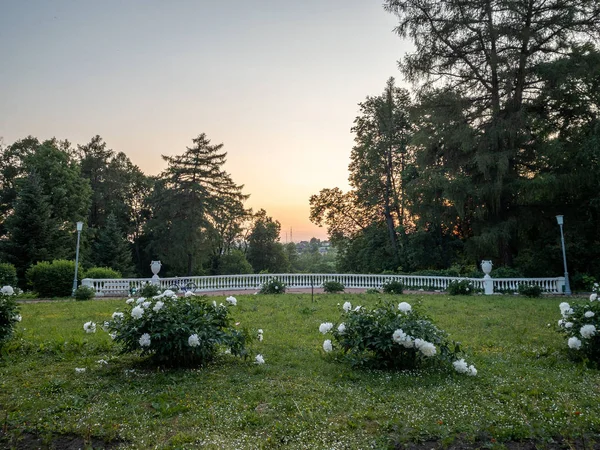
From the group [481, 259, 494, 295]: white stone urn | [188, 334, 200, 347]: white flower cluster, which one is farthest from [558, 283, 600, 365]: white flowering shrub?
[481, 259, 494, 295]: white stone urn

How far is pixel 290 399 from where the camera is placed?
12.7ft

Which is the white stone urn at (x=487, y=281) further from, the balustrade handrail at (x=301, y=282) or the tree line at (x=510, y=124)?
the tree line at (x=510, y=124)

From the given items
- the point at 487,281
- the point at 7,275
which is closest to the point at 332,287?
the point at 487,281

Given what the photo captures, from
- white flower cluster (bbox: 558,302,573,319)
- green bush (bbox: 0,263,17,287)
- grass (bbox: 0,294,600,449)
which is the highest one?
Result: green bush (bbox: 0,263,17,287)

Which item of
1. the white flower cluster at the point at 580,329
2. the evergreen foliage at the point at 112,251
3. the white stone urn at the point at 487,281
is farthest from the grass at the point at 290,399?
the evergreen foliage at the point at 112,251

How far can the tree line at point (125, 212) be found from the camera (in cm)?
2327

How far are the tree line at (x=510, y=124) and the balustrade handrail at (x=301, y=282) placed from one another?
1.63 metres

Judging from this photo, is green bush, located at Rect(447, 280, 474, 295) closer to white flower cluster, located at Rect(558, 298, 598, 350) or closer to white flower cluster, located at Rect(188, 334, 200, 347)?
white flower cluster, located at Rect(558, 298, 598, 350)

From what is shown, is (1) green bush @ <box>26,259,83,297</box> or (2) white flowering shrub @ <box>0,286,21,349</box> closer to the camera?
(2) white flowering shrub @ <box>0,286,21,349</box>

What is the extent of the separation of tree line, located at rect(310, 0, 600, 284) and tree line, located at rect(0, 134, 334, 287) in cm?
1934

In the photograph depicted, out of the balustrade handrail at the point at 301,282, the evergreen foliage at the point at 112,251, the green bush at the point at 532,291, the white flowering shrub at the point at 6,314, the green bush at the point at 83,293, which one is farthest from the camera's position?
the evergreen foliage at the point at 112,251

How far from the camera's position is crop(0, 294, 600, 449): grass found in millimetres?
3098

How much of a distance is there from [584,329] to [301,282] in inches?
588

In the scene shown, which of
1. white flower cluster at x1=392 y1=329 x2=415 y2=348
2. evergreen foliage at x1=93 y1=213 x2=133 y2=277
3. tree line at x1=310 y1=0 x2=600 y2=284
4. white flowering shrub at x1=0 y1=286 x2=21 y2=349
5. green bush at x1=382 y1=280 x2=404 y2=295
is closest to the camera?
white flower cluster at x1=392 y1=329 x2=415 y2=348
